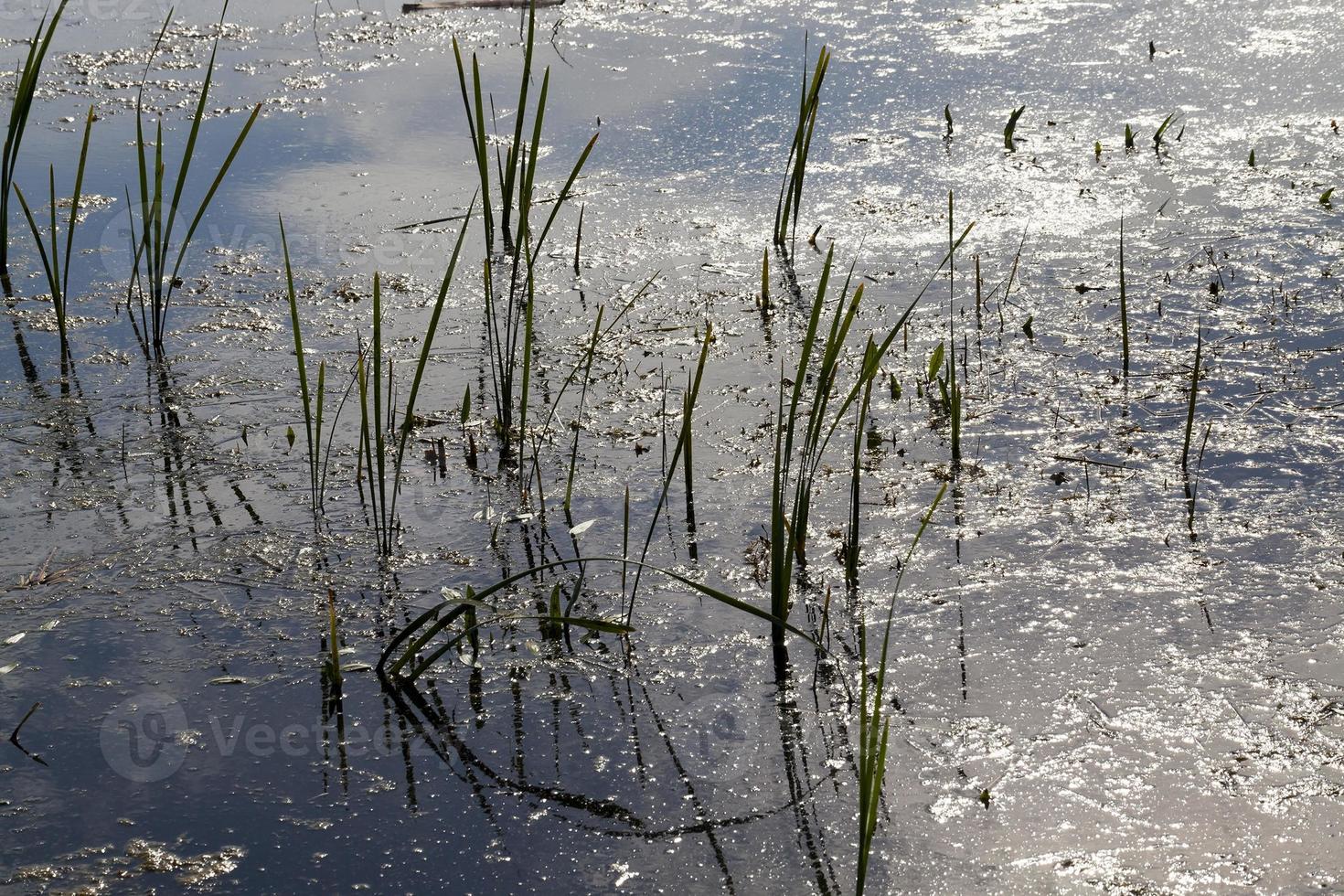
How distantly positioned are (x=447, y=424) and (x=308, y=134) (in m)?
2.52

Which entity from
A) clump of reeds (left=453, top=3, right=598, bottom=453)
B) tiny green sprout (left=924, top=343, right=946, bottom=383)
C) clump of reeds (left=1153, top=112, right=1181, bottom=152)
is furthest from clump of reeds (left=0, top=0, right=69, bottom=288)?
clump of reeds (left=1153, top=112, right=1181, bottom=152)

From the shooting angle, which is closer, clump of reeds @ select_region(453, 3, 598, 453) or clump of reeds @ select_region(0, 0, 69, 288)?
clump of reeds @ select_region(453, 3, 598, 453)

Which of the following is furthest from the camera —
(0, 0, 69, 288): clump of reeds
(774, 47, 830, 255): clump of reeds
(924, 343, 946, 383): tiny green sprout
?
(774, 47, 830, 255): clump of reeds

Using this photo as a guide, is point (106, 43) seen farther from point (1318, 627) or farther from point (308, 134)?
point (1318, 627)

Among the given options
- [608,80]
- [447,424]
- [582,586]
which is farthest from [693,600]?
[608,80]

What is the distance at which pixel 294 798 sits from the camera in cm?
199

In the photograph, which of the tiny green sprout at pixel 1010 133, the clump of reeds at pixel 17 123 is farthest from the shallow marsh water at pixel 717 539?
the clump of reeds at pixel 17 123

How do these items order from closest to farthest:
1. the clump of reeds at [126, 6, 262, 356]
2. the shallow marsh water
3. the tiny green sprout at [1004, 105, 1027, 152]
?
1. the shallow marsh water
2. the clump of reeds at [126, 6, 262, 356]
3. the tiny green sprout at [1004, 105, 1027, 152]

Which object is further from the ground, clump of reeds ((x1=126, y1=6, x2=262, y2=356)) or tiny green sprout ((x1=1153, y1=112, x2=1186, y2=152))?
tiny green sprout ((x1=1153, y1=112, x2=1186, y2=152))

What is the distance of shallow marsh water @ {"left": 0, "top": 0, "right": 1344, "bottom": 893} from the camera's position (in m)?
1.92

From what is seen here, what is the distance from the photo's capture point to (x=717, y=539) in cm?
268

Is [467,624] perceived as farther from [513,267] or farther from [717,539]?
[513,267]

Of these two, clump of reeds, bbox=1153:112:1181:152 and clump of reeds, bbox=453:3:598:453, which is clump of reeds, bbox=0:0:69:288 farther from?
clump of reeds, bbox=1153:112:1181:152

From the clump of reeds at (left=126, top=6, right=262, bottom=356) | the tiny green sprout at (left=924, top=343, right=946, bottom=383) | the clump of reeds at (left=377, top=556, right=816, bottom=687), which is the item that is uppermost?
the clump of reeds at (left=126, top=6, right=262, bottom=356)
